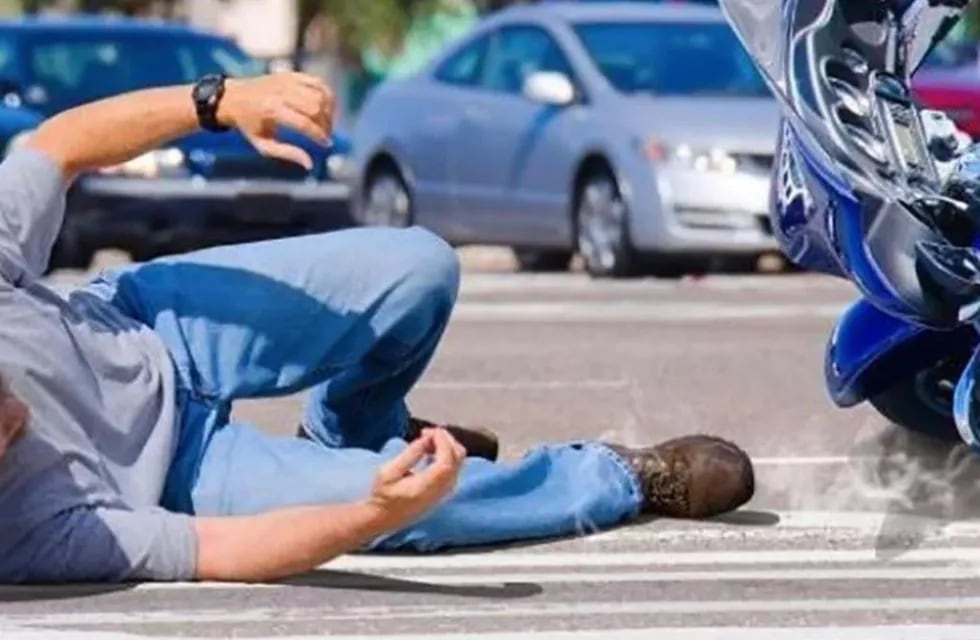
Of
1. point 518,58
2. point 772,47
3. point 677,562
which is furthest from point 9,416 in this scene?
point 518,58

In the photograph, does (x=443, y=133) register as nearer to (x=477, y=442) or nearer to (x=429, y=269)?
(x=477, y=442)

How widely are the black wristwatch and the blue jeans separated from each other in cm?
41

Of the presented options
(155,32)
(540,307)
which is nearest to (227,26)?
(155,32)

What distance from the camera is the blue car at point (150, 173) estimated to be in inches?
711

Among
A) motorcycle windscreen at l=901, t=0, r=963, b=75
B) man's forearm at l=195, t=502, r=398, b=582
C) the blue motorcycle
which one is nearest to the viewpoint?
man's forearm at l=195, t=502, r=398, b=582

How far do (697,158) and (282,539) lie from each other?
1128 cm

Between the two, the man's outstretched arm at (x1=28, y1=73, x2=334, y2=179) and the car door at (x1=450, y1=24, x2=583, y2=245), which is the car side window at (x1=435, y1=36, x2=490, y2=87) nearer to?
the car door at (x1=450, y1=24, x2=583, y2=245)

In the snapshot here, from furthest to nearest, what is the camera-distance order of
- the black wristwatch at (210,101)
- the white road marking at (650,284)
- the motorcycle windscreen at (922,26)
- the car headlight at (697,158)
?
the car headlight at (697,158) < the white road marking at (650,284) < the motorcycle windscreen at (922,26) < the black wristwatch at (210,101)

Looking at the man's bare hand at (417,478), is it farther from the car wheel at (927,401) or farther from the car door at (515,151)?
the car door at (515,151)

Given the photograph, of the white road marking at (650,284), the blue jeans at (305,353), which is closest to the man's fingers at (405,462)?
the blue jeans at (305,353)

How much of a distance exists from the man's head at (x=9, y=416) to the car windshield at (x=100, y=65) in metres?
12.4

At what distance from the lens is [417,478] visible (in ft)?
19.1

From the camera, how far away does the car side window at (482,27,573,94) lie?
1847 cm

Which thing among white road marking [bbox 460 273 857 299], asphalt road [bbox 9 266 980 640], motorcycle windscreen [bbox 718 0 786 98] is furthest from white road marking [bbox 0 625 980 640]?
white road marking [bbox 460 273 857 299]
